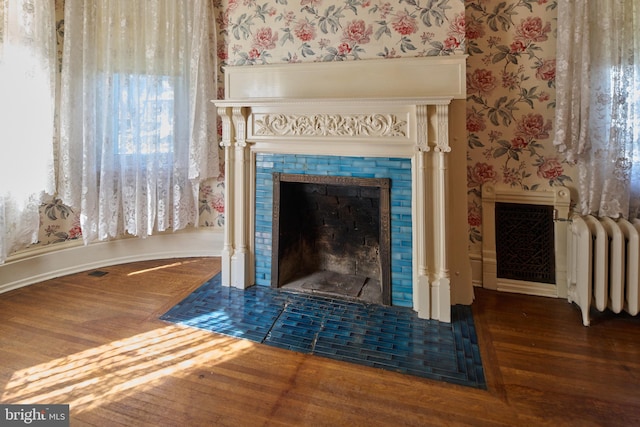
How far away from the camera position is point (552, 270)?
7.71 feet

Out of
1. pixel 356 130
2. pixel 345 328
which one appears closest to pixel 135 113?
pixel 356 130

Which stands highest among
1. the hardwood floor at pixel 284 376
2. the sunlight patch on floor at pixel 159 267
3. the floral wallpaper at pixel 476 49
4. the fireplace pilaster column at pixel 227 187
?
the floral wallpaper at pixel 476 49

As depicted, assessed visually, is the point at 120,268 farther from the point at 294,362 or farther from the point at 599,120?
the point at 599,120

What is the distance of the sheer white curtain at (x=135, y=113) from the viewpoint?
101 inches

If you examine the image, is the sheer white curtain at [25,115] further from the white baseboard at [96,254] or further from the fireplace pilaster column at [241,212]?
the fireplace pilaster column at [241,212]

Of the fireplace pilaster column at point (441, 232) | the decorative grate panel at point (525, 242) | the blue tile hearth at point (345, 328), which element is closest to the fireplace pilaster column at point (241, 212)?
the blue tile hearth at point (345, 328)

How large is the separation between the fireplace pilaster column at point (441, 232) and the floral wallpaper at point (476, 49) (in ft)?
1.82

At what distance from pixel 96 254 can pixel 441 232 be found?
2.77 m

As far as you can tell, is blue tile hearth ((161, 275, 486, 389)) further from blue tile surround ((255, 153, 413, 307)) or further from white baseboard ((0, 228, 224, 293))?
white baseboard ((0, 228, 224, 293))

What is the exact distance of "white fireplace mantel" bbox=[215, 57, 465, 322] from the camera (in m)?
2.04

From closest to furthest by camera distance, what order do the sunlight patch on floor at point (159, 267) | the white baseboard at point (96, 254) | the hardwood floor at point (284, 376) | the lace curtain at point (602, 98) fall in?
the hardwood floor at point (284, 376), the lace curtain at point (602, 98), the white baseboard at point (96, 254), the sunlight patch on floor at point (159, 267)

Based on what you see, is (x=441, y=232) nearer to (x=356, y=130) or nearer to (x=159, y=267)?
(x=356, y=130)

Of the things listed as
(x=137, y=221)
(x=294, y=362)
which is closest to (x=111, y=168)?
(x=137, y=221)

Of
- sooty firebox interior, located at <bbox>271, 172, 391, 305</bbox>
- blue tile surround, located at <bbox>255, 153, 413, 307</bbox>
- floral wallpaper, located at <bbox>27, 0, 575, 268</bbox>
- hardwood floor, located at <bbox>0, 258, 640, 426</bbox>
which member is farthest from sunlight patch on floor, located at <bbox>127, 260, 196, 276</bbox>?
floral wallpaper, located at <bbox>27, 0, 575, 268</bbox>
